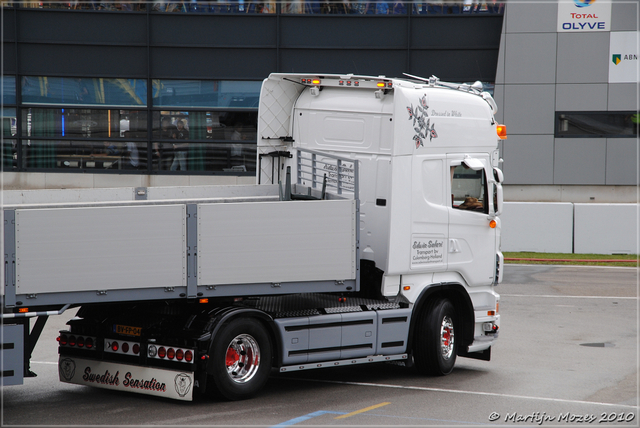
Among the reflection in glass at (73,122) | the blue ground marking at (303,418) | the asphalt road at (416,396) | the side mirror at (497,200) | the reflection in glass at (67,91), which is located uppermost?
the reflection in glass at (67,91)

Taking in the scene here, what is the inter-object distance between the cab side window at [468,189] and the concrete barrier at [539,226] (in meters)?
12.9

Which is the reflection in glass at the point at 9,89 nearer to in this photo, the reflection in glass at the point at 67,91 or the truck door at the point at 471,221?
the reflection in glass at the point at 67,91

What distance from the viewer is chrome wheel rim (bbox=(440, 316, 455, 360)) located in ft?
33.0

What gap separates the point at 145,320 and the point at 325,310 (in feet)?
6.62

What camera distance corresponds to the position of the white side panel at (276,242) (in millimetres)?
7996

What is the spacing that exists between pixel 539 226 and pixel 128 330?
17.2 meters

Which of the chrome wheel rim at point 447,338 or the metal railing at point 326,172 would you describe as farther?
the chrome wheel rim at point 447,338

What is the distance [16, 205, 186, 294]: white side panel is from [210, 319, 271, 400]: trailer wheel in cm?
81

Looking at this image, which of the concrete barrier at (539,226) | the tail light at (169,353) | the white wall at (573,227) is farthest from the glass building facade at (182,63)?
the tail light at (169,353)

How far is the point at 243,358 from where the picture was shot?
331 inches

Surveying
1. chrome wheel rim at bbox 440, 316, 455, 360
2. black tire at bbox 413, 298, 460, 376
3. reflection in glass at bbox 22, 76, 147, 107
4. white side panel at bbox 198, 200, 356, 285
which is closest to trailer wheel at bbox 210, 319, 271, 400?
white side panel at bbox 198, 200, 356, 285

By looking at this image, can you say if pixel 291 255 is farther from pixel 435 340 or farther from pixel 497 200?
pixel 497 200

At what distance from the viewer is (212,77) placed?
25.5 meters

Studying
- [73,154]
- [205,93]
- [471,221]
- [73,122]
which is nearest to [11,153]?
[73,154]
